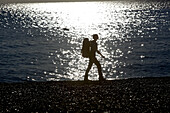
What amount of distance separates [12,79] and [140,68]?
12.9 m

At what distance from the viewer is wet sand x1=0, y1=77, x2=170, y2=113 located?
13.8 meters

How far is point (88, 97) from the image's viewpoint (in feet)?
50.8

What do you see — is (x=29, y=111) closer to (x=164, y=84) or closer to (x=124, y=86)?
(x=124, y=86)

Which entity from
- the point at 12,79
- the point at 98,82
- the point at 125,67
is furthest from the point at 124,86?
the point at 125,67

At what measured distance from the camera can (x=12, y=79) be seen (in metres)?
31.4

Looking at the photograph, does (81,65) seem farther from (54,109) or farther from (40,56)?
(54,109)

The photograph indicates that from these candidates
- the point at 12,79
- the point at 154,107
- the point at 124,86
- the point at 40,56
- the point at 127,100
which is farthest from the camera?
the point at 40,56

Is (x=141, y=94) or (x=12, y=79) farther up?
(x=141, y=94)

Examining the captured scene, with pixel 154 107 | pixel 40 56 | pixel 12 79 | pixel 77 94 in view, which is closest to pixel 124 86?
pixel 77 94

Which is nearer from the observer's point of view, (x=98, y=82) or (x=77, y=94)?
(x=77, y=94)

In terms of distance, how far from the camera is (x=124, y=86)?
18219 mm

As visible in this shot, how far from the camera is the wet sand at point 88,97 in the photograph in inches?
542

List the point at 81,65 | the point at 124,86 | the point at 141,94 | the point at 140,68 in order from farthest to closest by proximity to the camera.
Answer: the point at 81,65 → the point at 140,68 → the point at 124,86 → the point at 141,94

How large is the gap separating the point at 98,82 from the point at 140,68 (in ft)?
54.0
